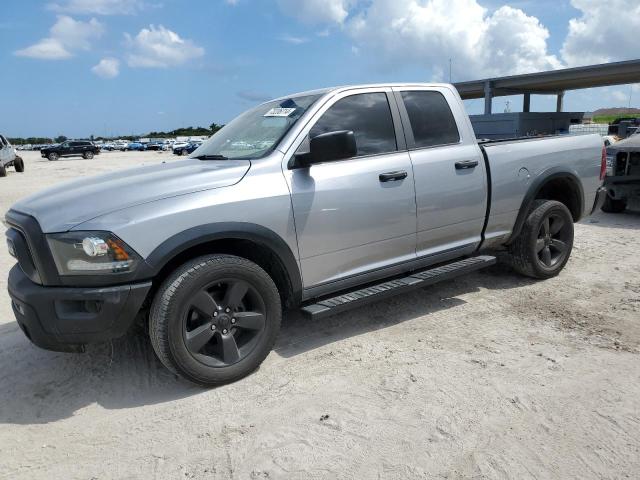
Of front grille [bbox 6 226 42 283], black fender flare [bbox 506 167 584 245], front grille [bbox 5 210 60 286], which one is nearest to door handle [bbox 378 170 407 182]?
black fender flare [bbox 506 167 584 245]

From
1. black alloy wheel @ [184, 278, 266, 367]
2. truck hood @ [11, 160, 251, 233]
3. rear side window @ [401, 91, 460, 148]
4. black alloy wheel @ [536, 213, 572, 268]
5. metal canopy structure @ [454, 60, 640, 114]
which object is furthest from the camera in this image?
metal canopy structure @ [454, 60, 640, 114]

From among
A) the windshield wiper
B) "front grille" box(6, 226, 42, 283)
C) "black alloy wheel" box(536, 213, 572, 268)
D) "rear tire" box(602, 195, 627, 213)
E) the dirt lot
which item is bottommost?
"rear tire" box(602, 195, 627, 213)

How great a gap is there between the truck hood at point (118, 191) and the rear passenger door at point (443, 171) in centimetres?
149

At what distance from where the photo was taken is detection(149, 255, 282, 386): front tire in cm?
315

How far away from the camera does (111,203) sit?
10.2ft

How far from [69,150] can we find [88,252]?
44801 millimetres

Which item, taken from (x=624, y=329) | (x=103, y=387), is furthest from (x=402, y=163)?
(x=103, y=387)

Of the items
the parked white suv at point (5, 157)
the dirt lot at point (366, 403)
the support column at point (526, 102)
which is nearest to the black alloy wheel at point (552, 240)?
the dirt lot at point (366, 403)

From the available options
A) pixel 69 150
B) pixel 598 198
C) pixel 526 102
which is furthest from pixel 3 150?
pixel 526 102

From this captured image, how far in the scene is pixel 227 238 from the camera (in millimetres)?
3367

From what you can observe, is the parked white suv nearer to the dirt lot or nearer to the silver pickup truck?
the dirt lot

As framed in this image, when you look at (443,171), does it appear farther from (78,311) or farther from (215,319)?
(78,311)

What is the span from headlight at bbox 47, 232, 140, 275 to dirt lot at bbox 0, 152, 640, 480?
2.98 feet

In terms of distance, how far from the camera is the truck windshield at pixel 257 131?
12.7ft
